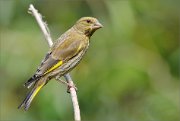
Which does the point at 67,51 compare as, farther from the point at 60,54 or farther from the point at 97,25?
the point at 97,25

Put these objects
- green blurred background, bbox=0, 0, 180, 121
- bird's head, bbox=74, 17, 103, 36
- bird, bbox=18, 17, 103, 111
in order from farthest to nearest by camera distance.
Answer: green blurred background, bbox=0, 0, 180, 121
bird's head, bbox=74, 17, 103, 36
bird, bbox=18, 17, 103, 111

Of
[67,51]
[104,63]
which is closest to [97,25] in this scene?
[67,51]

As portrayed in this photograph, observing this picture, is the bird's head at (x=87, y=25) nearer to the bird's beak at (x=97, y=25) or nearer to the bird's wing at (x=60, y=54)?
the bird's beak at (x=97, y=25)

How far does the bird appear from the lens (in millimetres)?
10827

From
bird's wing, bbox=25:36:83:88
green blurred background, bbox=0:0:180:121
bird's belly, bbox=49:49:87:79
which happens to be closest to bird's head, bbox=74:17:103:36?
bird's wing, bbox=25:36:83:88

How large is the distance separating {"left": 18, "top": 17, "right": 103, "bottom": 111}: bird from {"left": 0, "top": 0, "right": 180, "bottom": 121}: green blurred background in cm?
60

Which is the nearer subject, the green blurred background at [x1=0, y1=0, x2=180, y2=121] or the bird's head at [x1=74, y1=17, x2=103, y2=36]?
the bird's head at [x1=74, y1=17, x2=103, y2=36]

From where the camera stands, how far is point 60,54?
10969 millimetres

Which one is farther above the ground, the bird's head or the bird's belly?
the bird's head

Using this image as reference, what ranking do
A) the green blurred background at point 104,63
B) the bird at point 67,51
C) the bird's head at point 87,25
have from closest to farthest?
the bird at point 67,51 → the bird's head at point 87,25 → the green blurred background at point 104,63

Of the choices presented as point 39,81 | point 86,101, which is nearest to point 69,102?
point 86,101

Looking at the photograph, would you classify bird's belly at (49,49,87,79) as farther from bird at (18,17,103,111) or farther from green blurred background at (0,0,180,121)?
green blurred background at (0,0,180,121)

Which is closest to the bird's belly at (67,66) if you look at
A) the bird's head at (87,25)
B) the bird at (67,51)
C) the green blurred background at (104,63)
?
the bird at (67,51)

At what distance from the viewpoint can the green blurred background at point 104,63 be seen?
1170 centimetres
